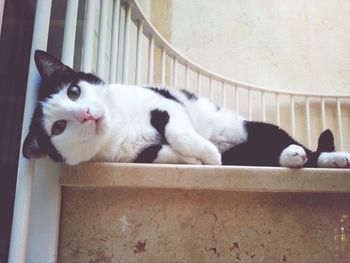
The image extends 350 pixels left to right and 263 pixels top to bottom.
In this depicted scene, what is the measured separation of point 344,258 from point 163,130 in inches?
17.9

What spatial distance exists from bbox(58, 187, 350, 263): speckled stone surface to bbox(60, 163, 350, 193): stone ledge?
0.11ft

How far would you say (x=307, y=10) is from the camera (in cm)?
224

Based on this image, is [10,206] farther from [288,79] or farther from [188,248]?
[288,79]

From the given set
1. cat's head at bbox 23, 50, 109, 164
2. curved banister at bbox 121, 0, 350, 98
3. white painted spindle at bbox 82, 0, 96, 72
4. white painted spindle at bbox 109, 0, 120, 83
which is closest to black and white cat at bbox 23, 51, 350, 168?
cat's head at bbox 23, 50, 109, 164

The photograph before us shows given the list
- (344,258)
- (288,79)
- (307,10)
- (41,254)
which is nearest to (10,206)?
(41,254)

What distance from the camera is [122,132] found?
32.9 inches

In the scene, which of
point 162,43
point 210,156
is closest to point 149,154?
point 210,156

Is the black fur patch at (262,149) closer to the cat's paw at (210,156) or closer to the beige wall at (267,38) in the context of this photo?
the cat's paw at (210,156)

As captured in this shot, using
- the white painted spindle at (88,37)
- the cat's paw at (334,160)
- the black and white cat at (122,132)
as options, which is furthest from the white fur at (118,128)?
the cat's paw at (334,160)

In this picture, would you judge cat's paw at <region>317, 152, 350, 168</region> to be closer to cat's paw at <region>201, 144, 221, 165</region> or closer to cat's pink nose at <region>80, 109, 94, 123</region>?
cat's paw at <region>201, 144, 221, 165</region>

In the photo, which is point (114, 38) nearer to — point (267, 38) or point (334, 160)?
point (334, 160)

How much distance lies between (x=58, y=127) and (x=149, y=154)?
0.20 meters

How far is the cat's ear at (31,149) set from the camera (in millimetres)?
679

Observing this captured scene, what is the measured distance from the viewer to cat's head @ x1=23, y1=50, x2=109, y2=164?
0.74 m
